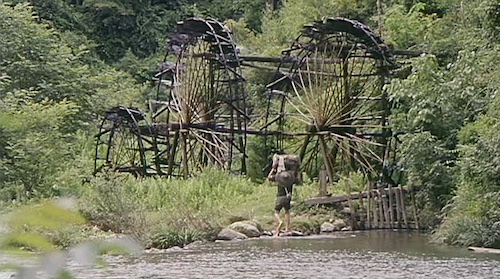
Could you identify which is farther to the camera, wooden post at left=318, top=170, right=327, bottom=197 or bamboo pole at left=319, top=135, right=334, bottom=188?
bamboo pole at left=319, top=135, right=334, bottom=188

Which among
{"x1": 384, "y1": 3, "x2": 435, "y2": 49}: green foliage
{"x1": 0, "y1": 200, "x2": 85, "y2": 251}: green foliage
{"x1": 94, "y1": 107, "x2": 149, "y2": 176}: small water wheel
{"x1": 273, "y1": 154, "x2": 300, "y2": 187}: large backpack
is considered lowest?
{"x1": 94, "y1": 107, "x2": 149, "y2": 176}: small water wheel

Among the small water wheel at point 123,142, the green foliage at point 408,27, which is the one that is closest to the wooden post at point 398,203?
the green foliage at point 408,27

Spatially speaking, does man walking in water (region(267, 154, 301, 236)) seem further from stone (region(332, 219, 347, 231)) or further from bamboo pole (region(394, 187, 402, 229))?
bamboo pole (region(394, 187, 402, 229))

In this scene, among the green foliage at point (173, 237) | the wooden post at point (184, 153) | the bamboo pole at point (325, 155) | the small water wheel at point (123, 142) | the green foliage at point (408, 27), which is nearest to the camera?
the green foliage at point (173, 237)

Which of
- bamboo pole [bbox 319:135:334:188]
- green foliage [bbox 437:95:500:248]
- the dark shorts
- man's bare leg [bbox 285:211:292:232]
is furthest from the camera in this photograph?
bamboo pole [bbox 319:135:334:188]

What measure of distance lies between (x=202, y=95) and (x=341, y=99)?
3922 mm

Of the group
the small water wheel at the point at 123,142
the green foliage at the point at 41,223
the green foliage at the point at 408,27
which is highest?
the green foliage at the point at 408,27

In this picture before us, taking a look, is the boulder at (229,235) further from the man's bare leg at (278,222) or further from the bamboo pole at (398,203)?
the bamboo pole at (398,203)

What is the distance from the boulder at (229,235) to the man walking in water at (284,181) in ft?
2.00

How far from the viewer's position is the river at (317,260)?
8578 millimetres

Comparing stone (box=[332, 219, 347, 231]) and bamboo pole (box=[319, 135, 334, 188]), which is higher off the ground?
bamboo pole (box=[319, 135, 334, 188])

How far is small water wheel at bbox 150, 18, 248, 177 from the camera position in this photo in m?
18.6

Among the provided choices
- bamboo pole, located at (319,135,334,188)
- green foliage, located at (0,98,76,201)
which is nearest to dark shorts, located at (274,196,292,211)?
green foliage, located at (0,98,76,201)

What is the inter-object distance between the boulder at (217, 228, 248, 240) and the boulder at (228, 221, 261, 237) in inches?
3.7
